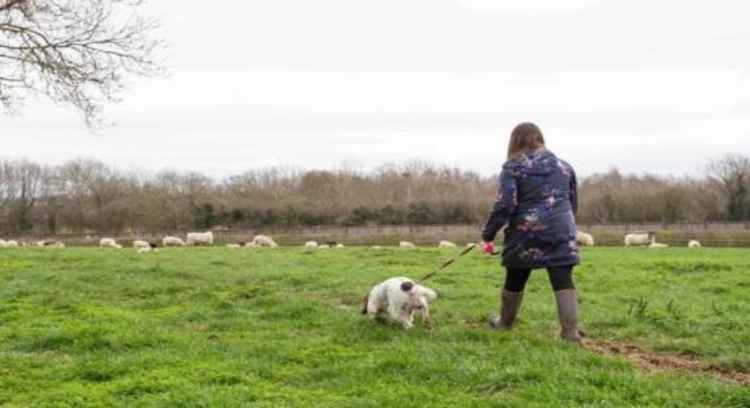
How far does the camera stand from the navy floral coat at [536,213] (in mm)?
7488

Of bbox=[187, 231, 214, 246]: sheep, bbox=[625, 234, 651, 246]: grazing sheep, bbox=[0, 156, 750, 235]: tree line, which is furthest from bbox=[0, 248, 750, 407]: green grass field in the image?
bbox=[0, 156, 750, 235]: tree line

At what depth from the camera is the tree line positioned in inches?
2613

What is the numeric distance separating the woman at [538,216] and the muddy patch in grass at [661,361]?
16.0 inches

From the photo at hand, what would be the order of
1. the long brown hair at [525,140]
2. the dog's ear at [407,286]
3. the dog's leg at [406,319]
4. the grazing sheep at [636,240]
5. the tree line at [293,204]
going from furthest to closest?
the tree line at [293,204]
the grazing sheep at [636,240]
the dog's leg at [406,319]
the dog's ear at [407,286]
the long brown hair at [525,140]

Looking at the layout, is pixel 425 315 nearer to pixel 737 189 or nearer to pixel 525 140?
pixel 525 140

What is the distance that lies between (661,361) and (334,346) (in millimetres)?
3426

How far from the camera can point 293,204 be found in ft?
237

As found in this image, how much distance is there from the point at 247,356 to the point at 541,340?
3.16 m

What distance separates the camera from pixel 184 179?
9594 cm

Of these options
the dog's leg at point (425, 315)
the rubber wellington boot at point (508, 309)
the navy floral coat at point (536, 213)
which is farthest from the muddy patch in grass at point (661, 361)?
the dog's leg at point (425, 315)

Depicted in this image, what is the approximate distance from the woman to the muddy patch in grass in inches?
16.0

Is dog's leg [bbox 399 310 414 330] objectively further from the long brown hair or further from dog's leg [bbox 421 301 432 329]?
the long brown hair

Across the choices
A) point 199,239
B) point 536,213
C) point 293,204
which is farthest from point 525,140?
point 293,204

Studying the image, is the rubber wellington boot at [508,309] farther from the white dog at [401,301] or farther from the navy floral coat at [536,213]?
the white dog at [401,301]
